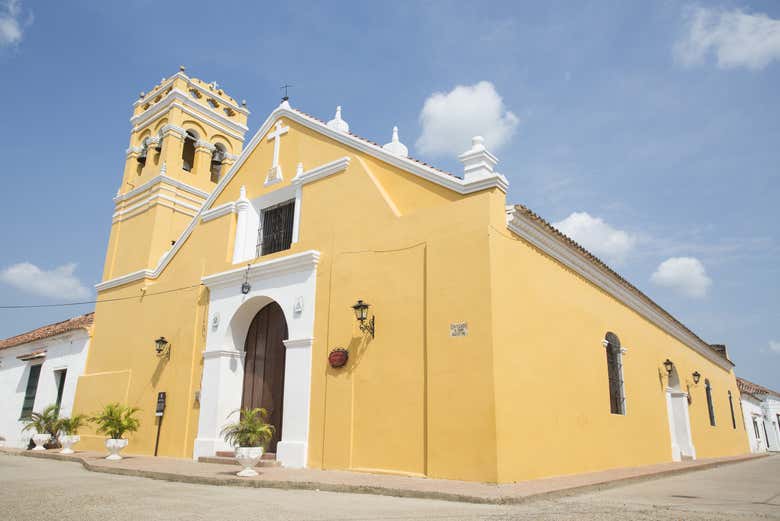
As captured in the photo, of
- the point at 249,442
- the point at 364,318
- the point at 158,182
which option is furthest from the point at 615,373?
the point at 158,182

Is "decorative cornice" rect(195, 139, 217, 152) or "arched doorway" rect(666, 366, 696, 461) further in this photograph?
"decorative cornice" rect(195, 139, 217, 152)

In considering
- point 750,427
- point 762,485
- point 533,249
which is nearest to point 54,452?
point 533,249

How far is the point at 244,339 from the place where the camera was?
39.7ft

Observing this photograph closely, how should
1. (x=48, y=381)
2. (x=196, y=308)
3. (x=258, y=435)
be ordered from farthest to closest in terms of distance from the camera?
1. (x=48, y=381)
2. (x=196, y=308)
3. (x=258, y=435)

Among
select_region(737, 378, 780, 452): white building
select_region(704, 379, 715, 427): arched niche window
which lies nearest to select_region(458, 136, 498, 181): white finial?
select_region(704, 379, 715, 427): arched niche window

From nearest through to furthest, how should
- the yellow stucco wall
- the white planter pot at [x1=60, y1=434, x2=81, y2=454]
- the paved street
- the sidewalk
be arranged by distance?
the paved street, the sidewalk, the yellow stucco wall, the white planter pot at [x1=60, y1=434, x2=81, y2=454]

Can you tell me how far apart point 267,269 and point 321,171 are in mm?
2251

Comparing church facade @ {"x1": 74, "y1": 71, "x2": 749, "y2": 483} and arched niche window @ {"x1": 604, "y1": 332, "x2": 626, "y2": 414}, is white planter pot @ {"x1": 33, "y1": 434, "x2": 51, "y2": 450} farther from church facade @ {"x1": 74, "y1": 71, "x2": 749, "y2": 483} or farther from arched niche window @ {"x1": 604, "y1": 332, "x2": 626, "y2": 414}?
arched niche window @ {"x1": 604, "y1": 332, "x2": 626, "y2": 414}

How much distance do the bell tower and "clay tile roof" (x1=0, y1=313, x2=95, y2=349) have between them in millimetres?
1757

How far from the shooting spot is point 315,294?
1034 cm

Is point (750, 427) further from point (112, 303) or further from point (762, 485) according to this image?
point (112, 303)

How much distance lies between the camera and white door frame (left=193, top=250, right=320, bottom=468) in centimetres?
987

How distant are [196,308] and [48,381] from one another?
26.2 feet

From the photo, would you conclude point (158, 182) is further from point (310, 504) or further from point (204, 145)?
point (310, 504)
